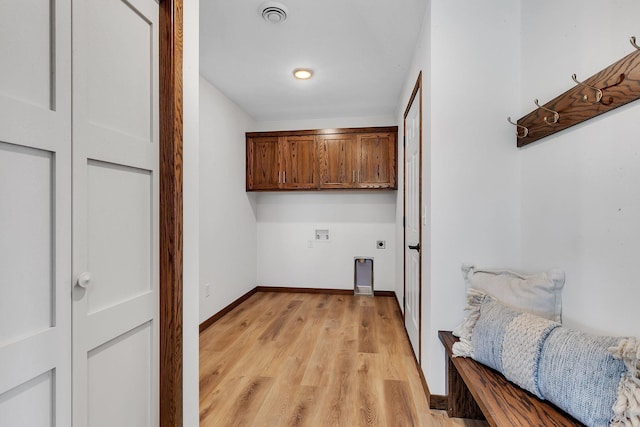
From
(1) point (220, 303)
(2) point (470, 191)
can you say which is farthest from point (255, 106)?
(2) point (470, 191)

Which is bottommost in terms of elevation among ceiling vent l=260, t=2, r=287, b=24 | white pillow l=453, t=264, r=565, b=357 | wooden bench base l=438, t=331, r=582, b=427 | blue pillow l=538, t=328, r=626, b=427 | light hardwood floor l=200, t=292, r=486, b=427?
light hardwood floor l=200, t=292, r=486, b=427

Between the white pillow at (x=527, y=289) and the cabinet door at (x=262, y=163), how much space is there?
9.26ft

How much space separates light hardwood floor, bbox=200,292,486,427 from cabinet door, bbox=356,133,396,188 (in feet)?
5.03

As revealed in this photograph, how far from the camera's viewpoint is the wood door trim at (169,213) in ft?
3.57

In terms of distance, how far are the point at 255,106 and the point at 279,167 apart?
79cm

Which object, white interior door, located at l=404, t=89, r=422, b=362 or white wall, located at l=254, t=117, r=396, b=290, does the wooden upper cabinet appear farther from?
white interior door, located at l=404, t=89, r=422, b=362
